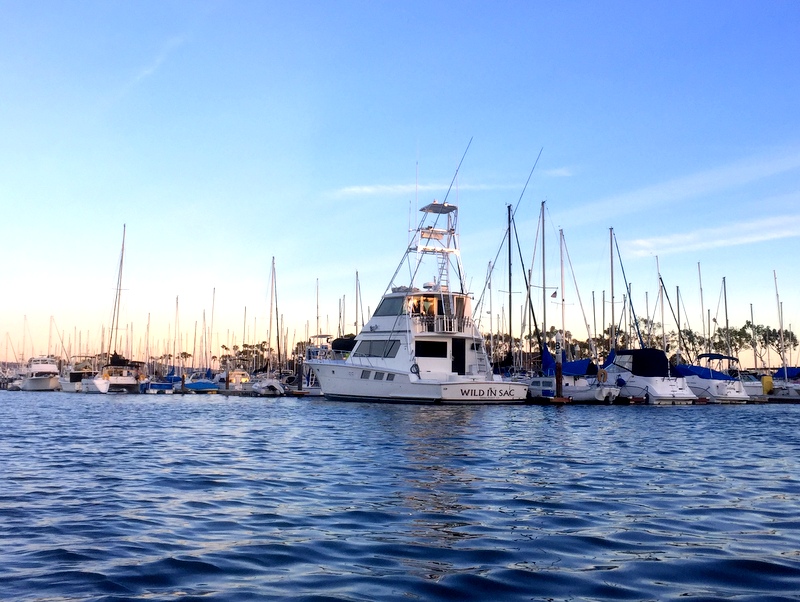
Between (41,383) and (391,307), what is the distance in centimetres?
5796

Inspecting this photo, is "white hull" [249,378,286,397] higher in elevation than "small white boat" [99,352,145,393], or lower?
lower

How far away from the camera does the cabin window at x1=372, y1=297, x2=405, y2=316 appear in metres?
37.9

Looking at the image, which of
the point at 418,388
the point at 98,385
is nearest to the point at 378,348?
the point at 418,388

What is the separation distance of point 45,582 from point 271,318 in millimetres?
67470

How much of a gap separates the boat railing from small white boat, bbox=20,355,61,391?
195ft

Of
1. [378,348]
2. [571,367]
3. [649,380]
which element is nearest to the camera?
[378,348]

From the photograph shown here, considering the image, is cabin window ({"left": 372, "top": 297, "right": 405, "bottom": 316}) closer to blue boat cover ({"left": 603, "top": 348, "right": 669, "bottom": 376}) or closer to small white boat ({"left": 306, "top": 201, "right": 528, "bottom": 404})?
small white boat ({"left": 306, "top": 201, "right": 528, "bottom": 404})

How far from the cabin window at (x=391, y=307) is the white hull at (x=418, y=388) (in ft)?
10.4

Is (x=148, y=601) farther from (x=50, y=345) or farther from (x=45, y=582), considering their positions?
(x=50, y=345)

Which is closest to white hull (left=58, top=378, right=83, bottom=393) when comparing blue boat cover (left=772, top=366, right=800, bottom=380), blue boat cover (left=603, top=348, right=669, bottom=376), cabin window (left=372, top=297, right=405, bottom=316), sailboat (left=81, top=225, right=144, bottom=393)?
sailboat (left=81, top=225, right=144, bottom=393)

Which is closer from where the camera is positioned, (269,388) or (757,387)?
(757,387)

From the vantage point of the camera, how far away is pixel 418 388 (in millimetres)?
35500

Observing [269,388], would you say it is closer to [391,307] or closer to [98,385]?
[98,385]

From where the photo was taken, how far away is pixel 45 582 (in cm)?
568
